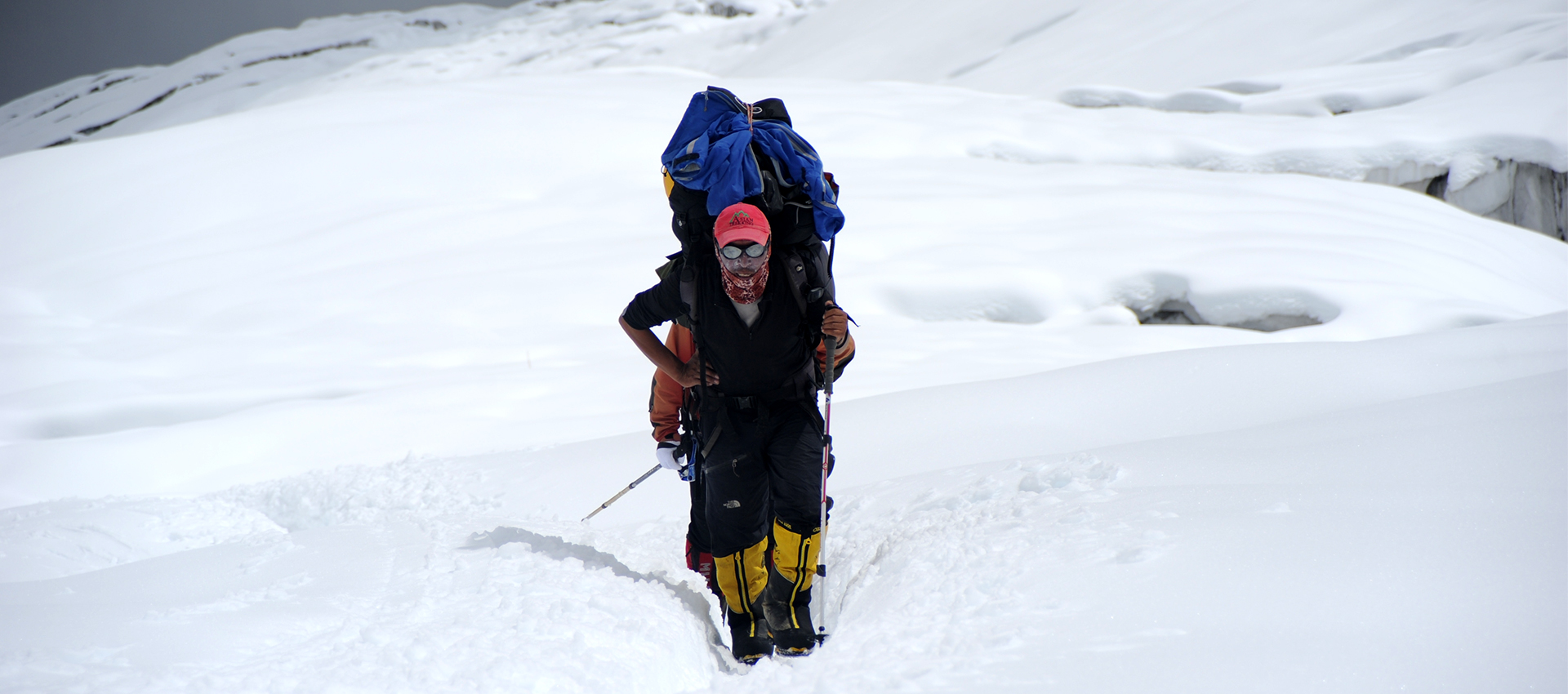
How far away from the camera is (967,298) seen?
8.48m

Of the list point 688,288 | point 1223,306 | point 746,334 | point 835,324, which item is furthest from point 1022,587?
point 1223,306

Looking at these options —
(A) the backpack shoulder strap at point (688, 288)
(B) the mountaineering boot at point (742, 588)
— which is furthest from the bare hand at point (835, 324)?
(B) the mountaineering boot at point (742, 588)

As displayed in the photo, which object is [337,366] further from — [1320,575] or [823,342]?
[1320,575]

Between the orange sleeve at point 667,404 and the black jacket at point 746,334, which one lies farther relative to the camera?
the orange sleeve at point 667,404

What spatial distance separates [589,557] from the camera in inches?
111

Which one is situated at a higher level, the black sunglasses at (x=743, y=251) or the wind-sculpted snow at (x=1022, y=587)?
the black sunglasses at (x=743, y=251)

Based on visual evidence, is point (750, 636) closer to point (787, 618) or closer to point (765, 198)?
point (787, 618)

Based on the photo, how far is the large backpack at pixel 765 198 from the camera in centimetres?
263

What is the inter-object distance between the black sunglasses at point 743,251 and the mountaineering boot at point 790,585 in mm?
876

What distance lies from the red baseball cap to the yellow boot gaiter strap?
40.0 inches

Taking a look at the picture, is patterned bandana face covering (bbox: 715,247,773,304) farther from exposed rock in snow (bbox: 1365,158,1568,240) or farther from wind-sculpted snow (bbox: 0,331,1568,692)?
exposed rock in snow (bbox: 1365,158,1568,240)

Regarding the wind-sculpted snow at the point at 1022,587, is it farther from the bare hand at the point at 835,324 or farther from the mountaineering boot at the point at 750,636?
the bare hand at the point at 835,324

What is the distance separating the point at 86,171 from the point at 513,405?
10259mm

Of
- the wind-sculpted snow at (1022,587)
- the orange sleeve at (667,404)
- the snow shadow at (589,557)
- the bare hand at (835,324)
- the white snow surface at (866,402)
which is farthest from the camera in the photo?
the orange sleeve at (667,404)
